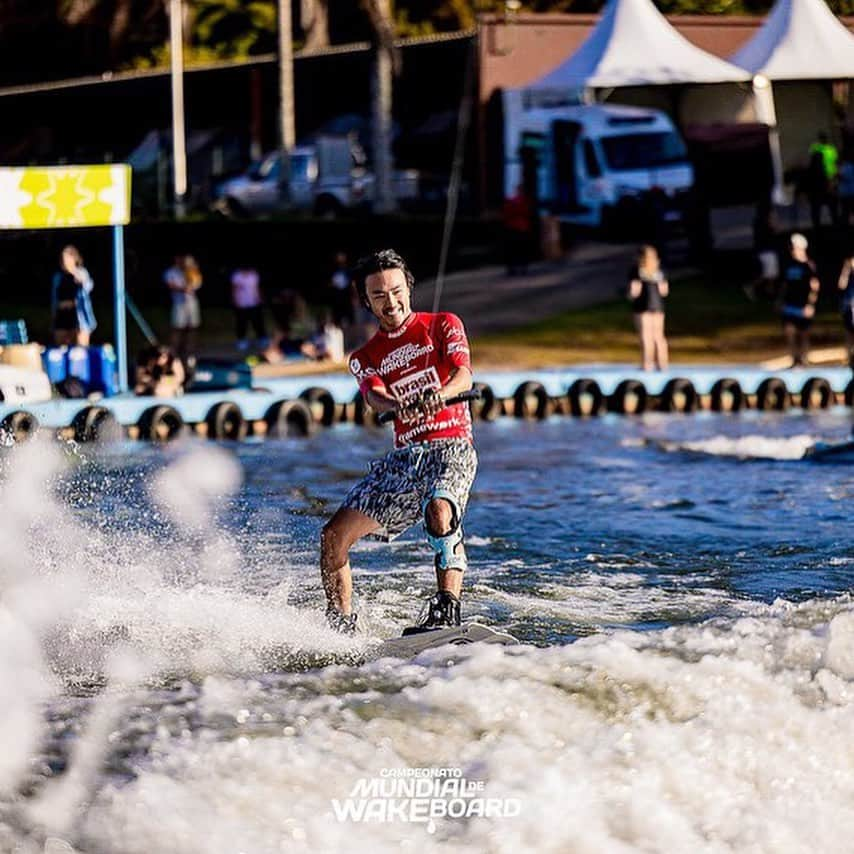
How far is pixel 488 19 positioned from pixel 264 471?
69.9 feet

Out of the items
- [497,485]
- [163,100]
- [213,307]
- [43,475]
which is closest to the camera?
[43,475]

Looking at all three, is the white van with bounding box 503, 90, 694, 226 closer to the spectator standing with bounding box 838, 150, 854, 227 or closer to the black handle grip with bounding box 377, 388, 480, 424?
the spectator standing with bounding box 838, 150, 854, 227

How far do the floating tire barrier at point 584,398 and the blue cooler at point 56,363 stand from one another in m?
5.58

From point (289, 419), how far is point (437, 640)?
1174cm

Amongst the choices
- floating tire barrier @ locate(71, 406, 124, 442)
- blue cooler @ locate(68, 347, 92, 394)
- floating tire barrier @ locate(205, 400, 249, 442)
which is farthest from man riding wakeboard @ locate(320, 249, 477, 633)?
blue cooler @ locate(68, 347, 92, 394)

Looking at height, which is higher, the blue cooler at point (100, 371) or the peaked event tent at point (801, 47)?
the peaked event tent at point (801, 47)

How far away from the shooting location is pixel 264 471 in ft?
55.3

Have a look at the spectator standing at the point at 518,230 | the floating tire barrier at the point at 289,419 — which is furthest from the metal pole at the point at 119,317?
the spectator standing at the point at 518,230

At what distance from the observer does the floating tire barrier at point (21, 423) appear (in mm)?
17531

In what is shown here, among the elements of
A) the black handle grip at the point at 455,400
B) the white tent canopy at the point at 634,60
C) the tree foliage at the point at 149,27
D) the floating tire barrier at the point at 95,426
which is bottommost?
the floating tire barrier at the point at 95,426

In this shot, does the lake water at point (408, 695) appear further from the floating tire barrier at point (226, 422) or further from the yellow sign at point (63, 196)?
the yellow sign at point (63, 196)

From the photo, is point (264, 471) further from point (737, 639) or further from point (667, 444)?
point (737, 639)

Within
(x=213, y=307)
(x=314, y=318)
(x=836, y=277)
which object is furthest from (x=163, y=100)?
(x=836, y=277)

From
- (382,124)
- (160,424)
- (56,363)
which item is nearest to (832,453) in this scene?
(160,424)
